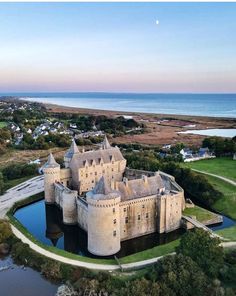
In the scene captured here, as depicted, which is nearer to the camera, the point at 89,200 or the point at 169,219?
the point at 89,200

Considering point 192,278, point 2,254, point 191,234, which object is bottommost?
point 2,254

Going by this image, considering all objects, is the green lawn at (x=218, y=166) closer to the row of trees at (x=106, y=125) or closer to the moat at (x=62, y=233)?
the moat at (x=62, y=233)

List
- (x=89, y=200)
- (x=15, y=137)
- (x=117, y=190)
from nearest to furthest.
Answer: (x=89, y=200) → (x=117, y=190) → (x=15, y=137)

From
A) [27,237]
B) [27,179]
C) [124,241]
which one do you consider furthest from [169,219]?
[27,179]

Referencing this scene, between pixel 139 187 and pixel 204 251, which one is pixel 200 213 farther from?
pixel 204 251

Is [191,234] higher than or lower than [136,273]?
higher

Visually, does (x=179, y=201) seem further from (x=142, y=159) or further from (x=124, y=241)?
(x=142, y=159)

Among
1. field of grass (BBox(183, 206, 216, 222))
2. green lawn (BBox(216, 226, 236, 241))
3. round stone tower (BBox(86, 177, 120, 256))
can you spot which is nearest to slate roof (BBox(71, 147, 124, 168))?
field of grass (BBox(183, 206, 216, 222))

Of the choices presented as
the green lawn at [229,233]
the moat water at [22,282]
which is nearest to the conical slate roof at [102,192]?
the moat water at [22,282]
